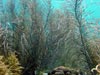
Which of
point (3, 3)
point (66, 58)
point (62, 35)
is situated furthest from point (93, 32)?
point (3, 3)

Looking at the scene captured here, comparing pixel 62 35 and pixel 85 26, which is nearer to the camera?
pixel 85 26

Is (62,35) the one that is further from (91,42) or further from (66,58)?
(91,42)

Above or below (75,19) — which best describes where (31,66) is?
below

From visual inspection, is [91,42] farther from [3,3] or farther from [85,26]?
[3,3]

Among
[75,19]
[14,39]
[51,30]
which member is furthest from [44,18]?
[75,19]

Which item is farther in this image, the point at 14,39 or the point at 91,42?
the point at 14,39

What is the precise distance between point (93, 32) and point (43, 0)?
397 centimetres

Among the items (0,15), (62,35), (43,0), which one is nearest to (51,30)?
(62,35)

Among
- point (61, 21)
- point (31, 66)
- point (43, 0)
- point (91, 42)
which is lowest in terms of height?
point (31, 66)

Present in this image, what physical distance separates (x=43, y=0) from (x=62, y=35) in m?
2.18

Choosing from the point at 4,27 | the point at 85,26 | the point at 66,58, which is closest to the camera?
the point at 85,26

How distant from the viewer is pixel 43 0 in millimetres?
16156

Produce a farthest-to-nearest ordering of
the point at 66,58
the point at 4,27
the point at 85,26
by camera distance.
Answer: the point at 66,58 → the point at 4,27 → the point at 85,26

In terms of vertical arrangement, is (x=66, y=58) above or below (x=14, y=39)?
below
